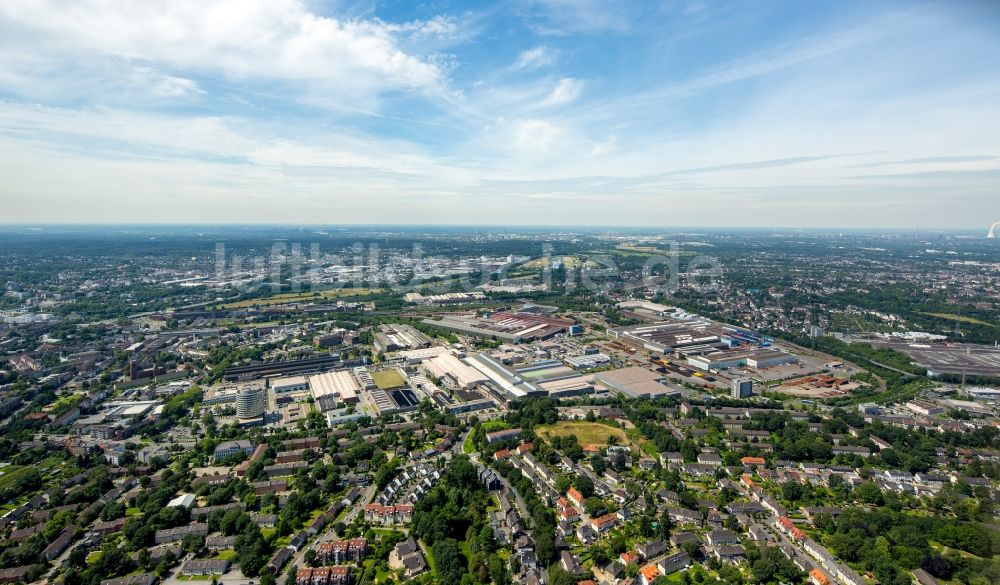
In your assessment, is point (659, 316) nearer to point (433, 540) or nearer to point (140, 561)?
point (433, 540)

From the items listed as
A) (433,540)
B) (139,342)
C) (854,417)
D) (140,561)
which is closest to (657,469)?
(433,540)

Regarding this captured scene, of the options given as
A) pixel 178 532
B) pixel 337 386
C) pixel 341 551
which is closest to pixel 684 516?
pixel 341 551

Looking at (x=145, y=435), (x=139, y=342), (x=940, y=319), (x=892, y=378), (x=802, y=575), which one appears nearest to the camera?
(x=802, y=575)

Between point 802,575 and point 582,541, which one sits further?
point 582,541

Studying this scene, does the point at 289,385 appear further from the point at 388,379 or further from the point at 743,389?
the point at 743,389

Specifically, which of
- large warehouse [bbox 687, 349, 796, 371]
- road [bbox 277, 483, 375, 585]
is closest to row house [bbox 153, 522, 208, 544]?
road [bbox 277, 483, 375, 585]

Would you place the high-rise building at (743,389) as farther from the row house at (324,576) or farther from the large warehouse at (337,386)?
the row house at (324,576)

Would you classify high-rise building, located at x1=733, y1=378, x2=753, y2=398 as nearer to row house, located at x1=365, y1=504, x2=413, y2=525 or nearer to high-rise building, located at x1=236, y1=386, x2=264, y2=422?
row house, located at x1=365, y1=504, x2=413, y2=525
